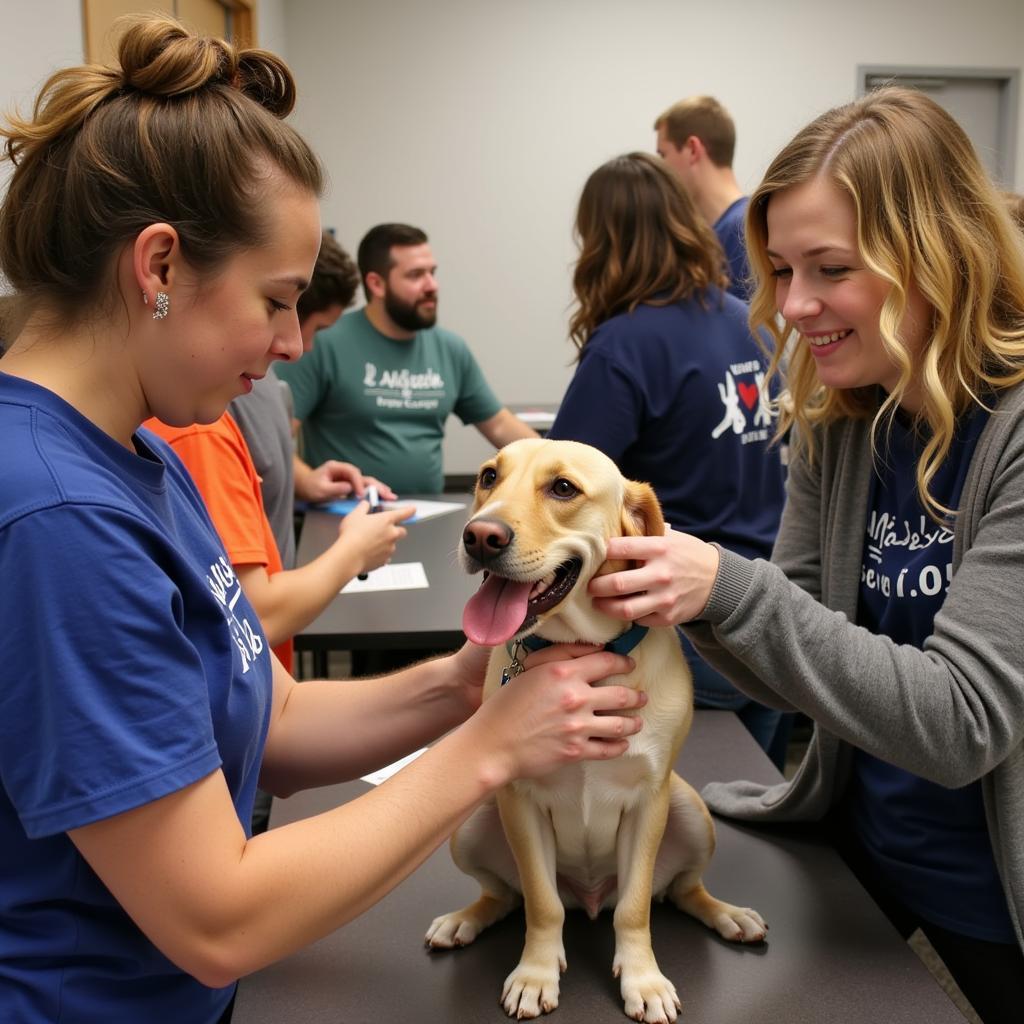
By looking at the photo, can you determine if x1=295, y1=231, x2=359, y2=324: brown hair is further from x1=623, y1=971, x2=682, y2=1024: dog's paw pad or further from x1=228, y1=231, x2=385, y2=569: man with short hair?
x1=623, y1=971, x2=682, y2=1024: dog's paw pad

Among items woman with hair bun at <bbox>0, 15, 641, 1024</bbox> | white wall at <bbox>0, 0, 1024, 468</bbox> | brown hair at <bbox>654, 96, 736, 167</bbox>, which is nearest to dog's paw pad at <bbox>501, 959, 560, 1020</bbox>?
woman with hair bun at <bbox>0, 15, 641, 1024</bbox>

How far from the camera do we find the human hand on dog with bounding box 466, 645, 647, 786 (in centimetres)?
102

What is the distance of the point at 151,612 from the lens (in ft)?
2.68

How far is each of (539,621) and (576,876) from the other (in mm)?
352

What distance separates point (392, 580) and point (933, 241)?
5.38 feet

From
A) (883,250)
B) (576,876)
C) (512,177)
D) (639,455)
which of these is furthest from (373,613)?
(512,177)

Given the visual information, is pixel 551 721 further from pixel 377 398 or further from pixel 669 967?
pixel 377 398

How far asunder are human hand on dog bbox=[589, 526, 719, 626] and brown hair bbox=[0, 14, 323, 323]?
49 cm

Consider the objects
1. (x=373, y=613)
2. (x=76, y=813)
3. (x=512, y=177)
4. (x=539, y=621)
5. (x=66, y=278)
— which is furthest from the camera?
(x=512, y=177)

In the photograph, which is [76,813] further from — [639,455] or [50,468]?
[639,455]

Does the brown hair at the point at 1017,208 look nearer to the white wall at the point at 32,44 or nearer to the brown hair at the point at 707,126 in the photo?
the white wall at the point at 32,44

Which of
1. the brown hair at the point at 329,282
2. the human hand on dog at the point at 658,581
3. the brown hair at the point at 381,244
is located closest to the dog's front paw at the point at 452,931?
the human hand on dog at the point at 658,581

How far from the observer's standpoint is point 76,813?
2.57 feet

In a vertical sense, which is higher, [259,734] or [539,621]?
[539,621]
